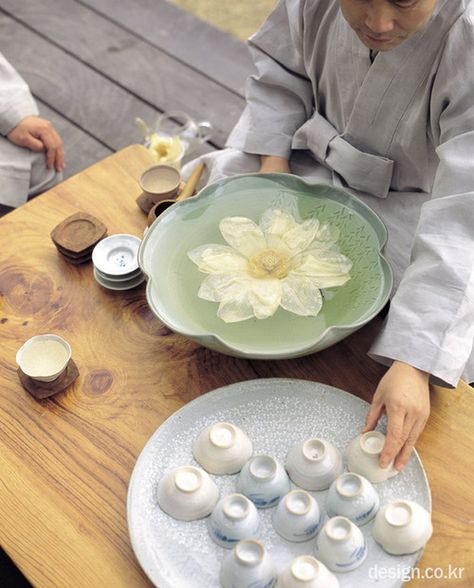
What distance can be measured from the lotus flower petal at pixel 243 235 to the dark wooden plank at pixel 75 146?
1067 mm

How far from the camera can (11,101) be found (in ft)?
5.99

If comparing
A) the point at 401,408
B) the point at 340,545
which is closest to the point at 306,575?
the point at 340,545

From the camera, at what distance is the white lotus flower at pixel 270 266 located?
48.2 inches

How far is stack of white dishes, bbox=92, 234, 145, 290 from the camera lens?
1.34m

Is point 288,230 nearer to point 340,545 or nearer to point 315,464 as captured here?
point 315,464

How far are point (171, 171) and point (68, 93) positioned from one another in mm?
1146

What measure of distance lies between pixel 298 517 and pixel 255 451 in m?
0.15

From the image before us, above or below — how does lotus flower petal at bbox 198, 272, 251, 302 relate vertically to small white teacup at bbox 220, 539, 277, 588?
above

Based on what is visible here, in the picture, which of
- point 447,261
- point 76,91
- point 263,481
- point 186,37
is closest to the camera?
point 263,481

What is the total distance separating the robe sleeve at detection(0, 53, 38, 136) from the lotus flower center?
0.86m

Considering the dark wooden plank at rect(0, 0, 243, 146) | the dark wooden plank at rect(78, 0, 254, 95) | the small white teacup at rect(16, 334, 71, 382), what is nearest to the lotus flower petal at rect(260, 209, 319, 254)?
the small white teacup at rect(16, 334, 71, 382)

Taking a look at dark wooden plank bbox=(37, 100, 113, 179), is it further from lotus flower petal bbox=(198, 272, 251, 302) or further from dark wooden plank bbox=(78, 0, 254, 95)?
lotus flower petal bbox=(198, 272, 251, 302)

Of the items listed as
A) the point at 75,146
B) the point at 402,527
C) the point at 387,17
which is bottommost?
the point at 75,146

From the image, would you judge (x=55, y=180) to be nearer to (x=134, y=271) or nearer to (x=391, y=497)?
(x=134, y=271)
